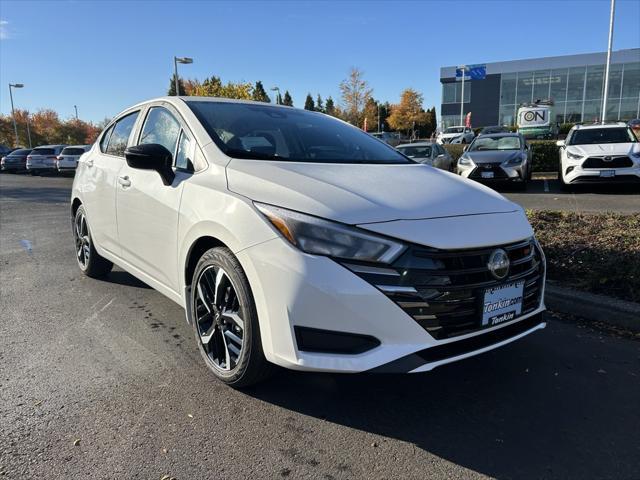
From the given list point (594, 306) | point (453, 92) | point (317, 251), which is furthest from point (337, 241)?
point (453, 92)

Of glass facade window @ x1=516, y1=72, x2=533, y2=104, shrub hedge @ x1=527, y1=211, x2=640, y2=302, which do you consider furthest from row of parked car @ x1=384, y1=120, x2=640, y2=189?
glass facade window @ x1=516, y1=72, x2=533, y2=104

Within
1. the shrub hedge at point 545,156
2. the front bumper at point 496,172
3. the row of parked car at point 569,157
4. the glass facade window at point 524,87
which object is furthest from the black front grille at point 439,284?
the glass facade window at point 524,87

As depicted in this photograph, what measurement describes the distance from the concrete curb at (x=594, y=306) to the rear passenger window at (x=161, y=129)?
3.35 metres

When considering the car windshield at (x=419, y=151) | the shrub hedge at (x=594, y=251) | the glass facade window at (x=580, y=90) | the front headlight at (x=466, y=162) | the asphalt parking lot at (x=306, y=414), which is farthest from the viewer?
the glass facade window at (x=580, y=90)

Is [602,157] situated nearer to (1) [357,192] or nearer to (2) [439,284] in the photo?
(1) [357,192]

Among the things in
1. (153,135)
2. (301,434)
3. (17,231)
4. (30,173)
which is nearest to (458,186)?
(301,434)

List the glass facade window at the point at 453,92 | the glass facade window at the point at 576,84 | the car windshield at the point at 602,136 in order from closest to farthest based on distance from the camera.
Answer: the car windshield at the point at 602,136 < the glass facade window at the point at 576,84 < the glass facade window at the point at 453,92

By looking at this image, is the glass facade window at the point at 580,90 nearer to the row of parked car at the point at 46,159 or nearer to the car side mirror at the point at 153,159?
the row of parked car at the point at 46,159

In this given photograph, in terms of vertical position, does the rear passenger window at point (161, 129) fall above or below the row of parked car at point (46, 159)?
above

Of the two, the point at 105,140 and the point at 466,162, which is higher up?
the point at 105,140

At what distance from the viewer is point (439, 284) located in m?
2.33

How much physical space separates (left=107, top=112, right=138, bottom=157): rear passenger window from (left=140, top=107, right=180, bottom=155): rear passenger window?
1.22 ft

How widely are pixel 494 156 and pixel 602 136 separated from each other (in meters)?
2.53

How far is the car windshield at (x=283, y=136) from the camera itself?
327 centimetres
